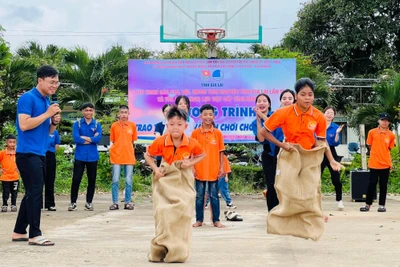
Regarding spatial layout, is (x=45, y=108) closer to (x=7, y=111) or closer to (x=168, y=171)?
(x=168, y=171)

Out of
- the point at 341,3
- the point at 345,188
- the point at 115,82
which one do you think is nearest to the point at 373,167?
the point at 345,188

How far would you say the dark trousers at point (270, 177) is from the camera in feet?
27.9

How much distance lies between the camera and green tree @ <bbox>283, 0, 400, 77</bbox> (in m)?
28.3

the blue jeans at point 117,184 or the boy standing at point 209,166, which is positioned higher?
the boy standing at point 209,166

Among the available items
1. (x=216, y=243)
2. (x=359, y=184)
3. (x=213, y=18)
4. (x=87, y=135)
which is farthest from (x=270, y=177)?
(x=213, y=18)

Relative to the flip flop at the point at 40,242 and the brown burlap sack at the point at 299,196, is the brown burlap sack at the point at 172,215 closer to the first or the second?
the brown burlap sack at the point at 299,196

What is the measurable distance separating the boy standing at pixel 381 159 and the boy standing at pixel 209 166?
368 centimetres

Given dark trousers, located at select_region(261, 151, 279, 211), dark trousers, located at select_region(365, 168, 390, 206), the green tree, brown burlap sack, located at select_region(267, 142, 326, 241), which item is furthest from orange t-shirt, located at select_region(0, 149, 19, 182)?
the green tree

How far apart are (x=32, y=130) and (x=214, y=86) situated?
8704mm

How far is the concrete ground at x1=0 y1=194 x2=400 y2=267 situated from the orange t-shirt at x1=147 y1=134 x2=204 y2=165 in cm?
91

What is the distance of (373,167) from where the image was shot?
12.0m

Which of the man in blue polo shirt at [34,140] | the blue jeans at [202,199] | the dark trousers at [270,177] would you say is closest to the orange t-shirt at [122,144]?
the blue jeans at [202,199]

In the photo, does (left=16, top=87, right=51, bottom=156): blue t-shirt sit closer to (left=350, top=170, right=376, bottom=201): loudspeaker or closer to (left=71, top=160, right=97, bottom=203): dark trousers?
(left=71, top=160, right=97, bottom=203): dark trousers

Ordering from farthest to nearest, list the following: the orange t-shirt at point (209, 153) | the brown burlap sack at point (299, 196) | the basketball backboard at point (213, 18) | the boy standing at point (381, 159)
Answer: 1. the basketball backboard at point (213, 18)
2. the boy standing at point (381, 159)
3. the orange t-shirt at point (209, 153)
4. the brown burlap sack at point (299, 196)
